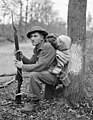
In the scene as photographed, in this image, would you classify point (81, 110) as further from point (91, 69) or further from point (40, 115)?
point (91, 69)

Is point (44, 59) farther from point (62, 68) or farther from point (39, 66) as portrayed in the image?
point (62, 68)

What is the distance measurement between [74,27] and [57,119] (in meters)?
1.61

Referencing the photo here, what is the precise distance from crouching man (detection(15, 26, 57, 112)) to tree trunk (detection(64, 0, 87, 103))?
0.40 metres

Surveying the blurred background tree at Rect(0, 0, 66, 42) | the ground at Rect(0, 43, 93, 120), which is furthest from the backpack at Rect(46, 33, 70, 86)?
the blurred background tree at Rect(0, 0, 66, 42)

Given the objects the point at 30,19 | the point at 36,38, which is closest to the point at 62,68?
the point at 36,38

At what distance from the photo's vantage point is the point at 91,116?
3234 mm

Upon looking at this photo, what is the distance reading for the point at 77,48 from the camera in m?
3.45

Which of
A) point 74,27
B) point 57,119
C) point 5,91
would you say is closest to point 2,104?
point 5,91

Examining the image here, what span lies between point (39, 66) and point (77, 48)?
2.60ft

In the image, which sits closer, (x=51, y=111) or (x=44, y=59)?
(x=44, y=59)

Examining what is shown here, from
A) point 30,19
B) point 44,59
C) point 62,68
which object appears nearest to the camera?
point 44,59

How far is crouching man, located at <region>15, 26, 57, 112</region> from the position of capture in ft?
10.3

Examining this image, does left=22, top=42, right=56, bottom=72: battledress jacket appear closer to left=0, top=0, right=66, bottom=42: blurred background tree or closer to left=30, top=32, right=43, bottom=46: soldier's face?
left=30, top=32, right=43, bottom=46: soldier's face

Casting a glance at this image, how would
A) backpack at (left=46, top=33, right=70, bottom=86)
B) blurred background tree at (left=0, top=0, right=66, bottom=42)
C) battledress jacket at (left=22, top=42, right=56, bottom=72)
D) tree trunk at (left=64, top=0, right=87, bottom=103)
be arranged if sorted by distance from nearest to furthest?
battledress jacket at (left=22, top=42, right=56, bottom=72) < backpack at (left=46, top=33, right=70, bottom=86) < tree trunk at (left=64, top=0, right=87, bottom=103) < blurred background tree at (left=0, top=0, right=66, bottom=42)
